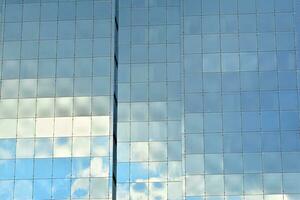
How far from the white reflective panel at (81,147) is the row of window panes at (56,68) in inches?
275

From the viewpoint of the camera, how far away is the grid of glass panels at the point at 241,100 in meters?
71.3

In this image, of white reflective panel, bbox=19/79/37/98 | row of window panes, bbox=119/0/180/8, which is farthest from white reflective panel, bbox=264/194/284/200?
white reflective panel, bbox=19/79/37/98

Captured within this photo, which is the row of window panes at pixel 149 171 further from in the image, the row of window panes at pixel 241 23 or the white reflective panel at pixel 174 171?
the row of window panes at pixel 241 23

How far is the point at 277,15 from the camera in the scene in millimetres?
77062

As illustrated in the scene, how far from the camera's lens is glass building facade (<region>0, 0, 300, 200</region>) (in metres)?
71.9

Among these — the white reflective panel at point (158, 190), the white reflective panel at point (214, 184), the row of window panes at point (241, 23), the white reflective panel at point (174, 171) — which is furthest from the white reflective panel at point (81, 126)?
the row of window panes at point (241, 23)

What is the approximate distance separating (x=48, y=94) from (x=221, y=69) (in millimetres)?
18299

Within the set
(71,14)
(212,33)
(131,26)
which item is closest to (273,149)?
(212,33)

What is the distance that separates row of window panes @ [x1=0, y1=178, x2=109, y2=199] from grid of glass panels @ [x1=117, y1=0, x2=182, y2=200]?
220 centimetres

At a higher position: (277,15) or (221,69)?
(277,15)

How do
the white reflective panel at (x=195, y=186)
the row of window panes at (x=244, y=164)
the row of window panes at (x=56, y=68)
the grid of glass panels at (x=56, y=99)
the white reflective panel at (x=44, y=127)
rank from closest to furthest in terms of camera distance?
the white reflective panel at (x=195, y=186)
the row of window panes at (x=244, y=164)
the grid of glass panels at (x=56, y=99)
the white reflective panel at (x=44, y=127)
the row of window panes at (x=56, y=68)

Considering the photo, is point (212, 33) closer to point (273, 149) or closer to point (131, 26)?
point (131, 26)

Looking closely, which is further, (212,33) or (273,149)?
(212,33)

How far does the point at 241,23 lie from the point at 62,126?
21903mm
